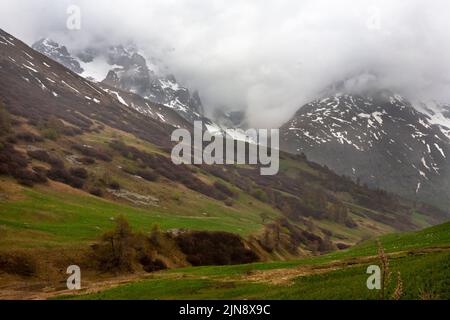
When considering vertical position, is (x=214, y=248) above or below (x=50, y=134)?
below

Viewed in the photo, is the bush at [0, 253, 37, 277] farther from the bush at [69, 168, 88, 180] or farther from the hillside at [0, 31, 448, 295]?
the bush at [69, 168, 88, 180]

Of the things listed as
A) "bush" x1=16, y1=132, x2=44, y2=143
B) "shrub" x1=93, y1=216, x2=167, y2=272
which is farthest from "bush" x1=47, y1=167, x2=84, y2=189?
"shrub" x1=93, y1=216, x2=167, y2=272

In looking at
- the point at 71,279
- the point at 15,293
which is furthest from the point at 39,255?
the point at 15,293

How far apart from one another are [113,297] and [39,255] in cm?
2354

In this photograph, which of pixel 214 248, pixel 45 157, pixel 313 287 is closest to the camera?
pixel 313 287

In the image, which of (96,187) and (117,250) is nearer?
(117,250)

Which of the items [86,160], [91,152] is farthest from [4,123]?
[91,152]

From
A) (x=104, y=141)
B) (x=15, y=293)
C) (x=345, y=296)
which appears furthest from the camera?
(x=104, y=141)

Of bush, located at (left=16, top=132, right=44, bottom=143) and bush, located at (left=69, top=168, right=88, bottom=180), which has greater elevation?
bush, located at (left=16, top=132, right=44, bottom=143)

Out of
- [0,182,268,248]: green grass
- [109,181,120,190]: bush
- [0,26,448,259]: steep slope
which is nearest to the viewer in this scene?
[0,182,268,248]: green grass

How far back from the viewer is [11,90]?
16925cm

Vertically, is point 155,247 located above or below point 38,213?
below

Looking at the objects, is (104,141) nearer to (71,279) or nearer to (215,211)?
(215,211)

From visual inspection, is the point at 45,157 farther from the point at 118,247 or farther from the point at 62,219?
the point at 118,247
